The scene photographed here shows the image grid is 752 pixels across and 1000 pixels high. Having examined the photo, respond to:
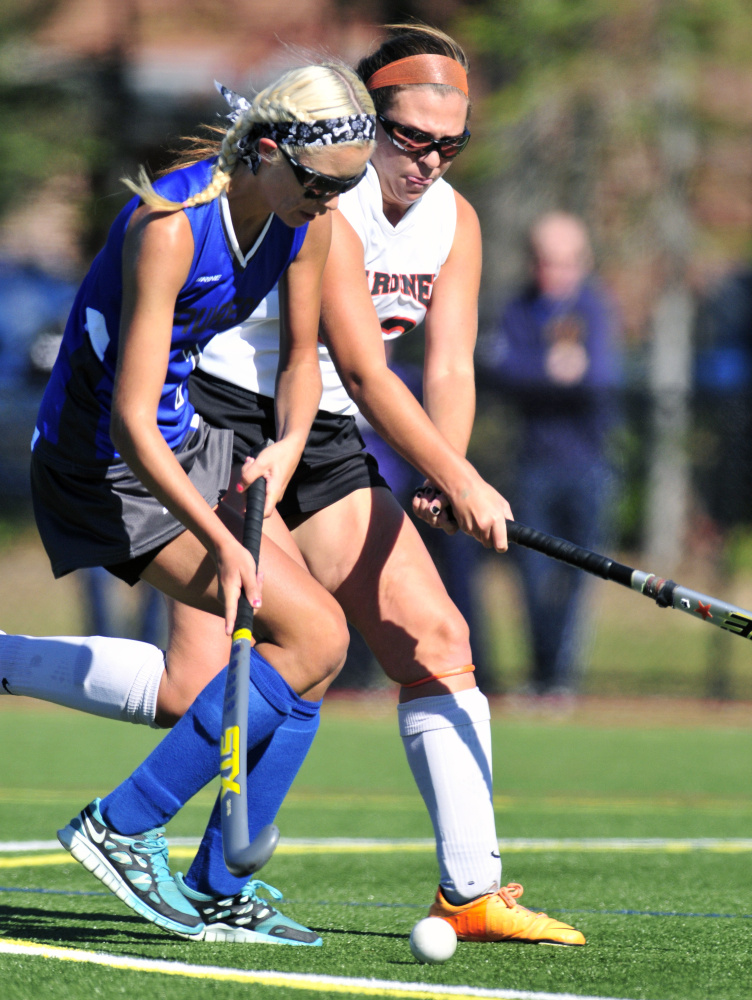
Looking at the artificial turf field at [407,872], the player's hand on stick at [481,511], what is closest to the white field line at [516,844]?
the artificial turf field at [407,872]

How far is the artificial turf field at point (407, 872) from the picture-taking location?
245 cm

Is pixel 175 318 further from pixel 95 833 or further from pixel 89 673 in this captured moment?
pixel 95 833

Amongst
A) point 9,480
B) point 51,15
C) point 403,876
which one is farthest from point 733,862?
point 51,15

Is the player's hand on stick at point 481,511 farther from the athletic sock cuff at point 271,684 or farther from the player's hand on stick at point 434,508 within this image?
the athletic sock cuff at point 271,684

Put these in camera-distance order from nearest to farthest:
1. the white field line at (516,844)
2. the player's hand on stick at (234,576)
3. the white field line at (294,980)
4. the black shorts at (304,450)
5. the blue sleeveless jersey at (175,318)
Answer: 1. the white field line at (294,980)
2. the player's hand on stick at (234,576)
3. the blue sleeveless jersey at (175,318)
4. the black shorts at (304,450)
5. the white field line at (516,844)

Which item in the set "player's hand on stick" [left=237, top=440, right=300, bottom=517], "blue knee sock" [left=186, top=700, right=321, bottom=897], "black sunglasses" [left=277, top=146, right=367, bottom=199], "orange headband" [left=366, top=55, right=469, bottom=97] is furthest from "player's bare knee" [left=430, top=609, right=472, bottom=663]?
"orange headband" [left=366, top=55, right=469, bottom=97]

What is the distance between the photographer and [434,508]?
3055 millimetres

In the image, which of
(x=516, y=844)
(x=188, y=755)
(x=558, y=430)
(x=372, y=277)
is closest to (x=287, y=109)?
(x=372, y=277)

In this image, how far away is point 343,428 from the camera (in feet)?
10.8

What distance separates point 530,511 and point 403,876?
4.55 m

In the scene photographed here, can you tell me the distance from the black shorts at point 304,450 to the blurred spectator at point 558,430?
4666 mm

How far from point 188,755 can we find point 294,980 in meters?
0.55

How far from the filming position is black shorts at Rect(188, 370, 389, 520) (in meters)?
3.15

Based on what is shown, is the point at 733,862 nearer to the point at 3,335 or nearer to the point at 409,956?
the point at 409,956
